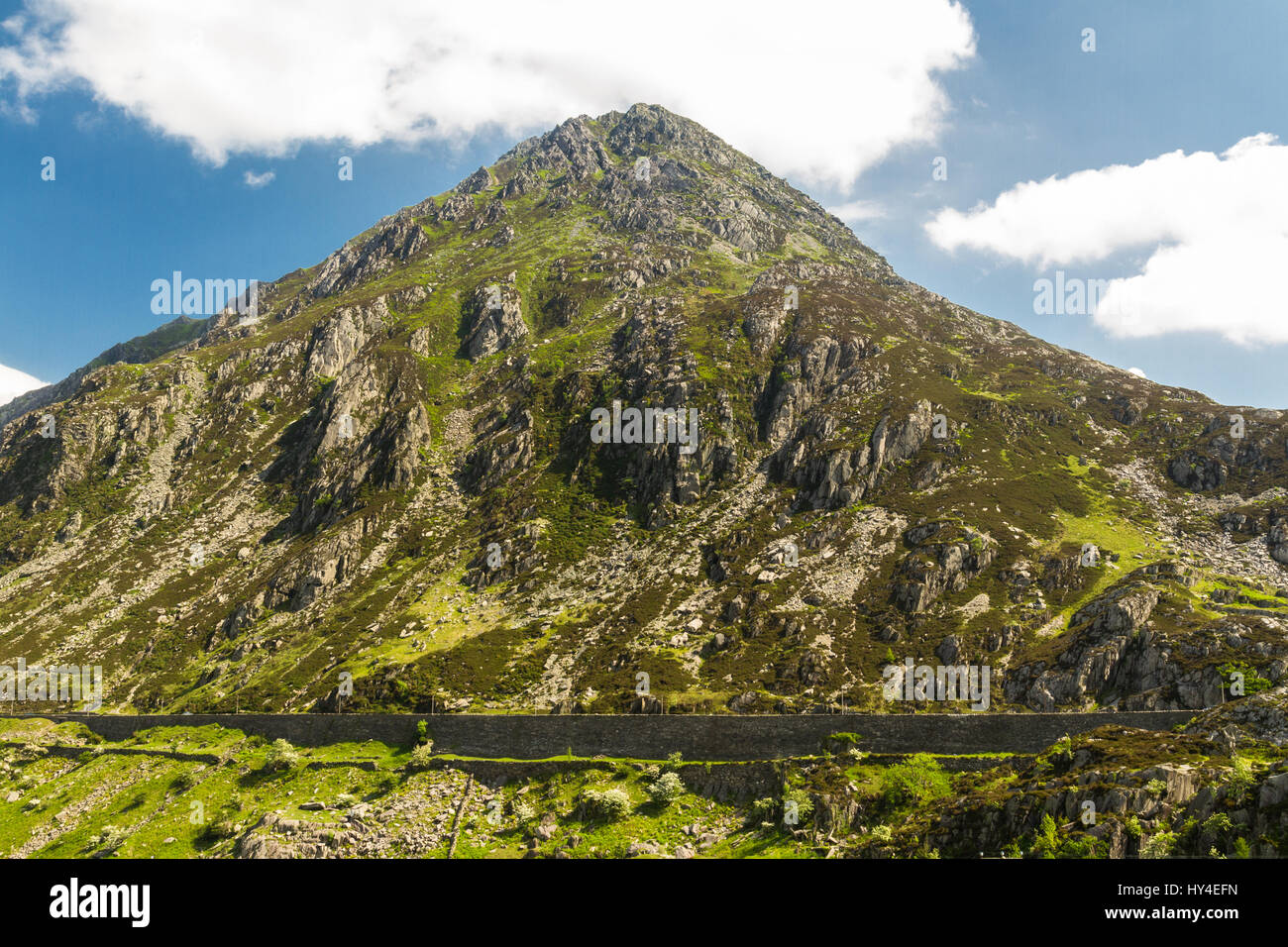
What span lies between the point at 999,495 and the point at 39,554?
168m

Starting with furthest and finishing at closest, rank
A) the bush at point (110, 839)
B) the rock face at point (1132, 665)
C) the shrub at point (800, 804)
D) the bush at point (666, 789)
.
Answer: the rock face at point (1132, 665) → the bush at point (666, 789) → the bush at point (110, 839) → the shrub at point (800, 804)

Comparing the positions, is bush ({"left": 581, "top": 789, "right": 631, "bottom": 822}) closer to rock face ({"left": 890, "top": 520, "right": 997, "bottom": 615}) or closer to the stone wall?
the stone wall

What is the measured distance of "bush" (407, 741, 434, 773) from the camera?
1756 inches

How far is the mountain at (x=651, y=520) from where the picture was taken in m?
69.1

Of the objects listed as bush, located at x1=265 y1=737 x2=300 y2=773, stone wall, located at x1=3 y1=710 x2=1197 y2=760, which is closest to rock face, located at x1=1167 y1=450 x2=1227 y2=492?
stone wall, located at x1=3 y1=710 x2=1197 y2=760

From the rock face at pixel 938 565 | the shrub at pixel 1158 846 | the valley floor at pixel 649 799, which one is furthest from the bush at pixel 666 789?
the rock face at pixel 938 565

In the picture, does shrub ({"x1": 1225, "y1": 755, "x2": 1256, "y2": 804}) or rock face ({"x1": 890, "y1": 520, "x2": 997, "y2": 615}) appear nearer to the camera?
shrub ({"x1": 1225, "y1": 755, "x2": 1256, "y2": 804})

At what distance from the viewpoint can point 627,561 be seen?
9756 centimetres

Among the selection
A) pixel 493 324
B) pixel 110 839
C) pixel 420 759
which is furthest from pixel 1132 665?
pixel 493 324

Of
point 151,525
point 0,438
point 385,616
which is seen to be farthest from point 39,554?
point 385,616

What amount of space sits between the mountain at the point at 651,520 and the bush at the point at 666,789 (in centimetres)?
2482

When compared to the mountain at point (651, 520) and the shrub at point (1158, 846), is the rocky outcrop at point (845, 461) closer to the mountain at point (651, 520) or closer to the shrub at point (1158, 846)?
the mountain at point (651, 520)

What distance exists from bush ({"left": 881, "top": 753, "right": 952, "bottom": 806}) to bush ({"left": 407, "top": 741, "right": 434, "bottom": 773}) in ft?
101
